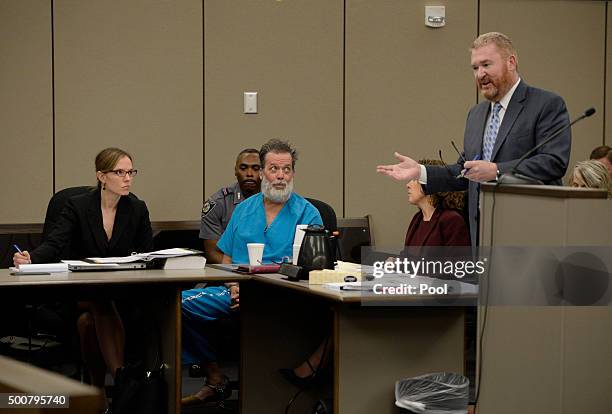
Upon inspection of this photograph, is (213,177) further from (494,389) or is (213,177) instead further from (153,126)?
(494,389)

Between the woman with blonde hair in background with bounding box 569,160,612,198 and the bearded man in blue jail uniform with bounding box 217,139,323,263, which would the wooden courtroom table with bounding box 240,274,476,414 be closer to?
the bearded man in blue jail uniform with bounding box 217,139,323,263

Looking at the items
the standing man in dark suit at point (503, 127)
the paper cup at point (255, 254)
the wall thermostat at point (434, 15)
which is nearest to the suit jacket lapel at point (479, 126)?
the standing man in dark suit at point (503, 127)

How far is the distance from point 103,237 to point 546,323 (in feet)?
7.81

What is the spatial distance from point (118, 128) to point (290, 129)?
1.07 m

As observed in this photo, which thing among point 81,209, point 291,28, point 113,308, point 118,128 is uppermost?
point 291,28

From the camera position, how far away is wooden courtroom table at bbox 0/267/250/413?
3.30 metres

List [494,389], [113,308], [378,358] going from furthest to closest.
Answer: [113,308], [378,358], [494,389]

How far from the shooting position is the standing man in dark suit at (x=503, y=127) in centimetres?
329

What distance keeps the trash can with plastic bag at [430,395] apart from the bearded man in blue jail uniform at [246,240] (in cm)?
113

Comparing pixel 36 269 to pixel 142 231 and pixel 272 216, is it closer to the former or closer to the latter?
pixel 142 231

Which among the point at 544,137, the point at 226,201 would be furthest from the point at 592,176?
the point at 226,201

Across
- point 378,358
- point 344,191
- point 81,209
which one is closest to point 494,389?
point 378,358

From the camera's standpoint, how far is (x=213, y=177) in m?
5.63

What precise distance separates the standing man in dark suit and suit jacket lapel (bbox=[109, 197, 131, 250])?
141 centimetres
